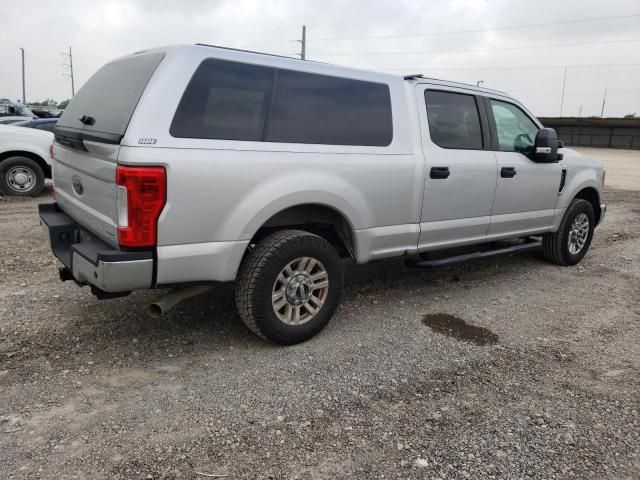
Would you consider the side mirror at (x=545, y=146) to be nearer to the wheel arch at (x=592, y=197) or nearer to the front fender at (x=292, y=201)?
the wheel arch at (x=592, y=197)

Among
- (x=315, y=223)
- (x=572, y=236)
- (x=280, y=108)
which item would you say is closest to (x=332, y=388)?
(x=315, y=223)

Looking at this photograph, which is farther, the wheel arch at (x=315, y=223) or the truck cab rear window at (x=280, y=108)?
the wheel arch at (x=315, y=223)

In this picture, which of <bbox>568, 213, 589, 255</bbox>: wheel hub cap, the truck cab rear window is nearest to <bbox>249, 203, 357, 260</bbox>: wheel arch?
the truck cab rear window

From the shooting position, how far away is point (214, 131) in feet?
10.3

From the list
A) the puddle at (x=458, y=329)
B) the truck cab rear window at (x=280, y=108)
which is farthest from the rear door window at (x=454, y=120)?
the puddle at (x=458, y=329)

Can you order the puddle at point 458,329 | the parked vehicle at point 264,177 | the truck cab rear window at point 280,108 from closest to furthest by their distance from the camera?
the parked vehicle at point 264,177 → the truck cab rear window at point 280,108 → the puddle at point 458,329

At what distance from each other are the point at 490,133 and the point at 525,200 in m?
0.84

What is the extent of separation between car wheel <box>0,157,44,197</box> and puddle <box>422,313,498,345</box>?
785 centimetres

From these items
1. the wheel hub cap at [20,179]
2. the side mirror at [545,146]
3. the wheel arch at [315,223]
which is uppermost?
the side mirror at [545,146]

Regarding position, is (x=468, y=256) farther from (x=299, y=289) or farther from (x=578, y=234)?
(x=578, y=234)

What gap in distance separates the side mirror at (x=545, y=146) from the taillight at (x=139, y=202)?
3.76m

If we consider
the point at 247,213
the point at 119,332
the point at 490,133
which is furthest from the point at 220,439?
the point at 490,133

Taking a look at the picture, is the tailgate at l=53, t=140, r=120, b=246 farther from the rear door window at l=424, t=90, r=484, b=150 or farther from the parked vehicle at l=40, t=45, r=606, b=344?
the rear door window at l=424, t=90, r=484, b=150

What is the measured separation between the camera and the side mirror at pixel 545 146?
16.5ft
